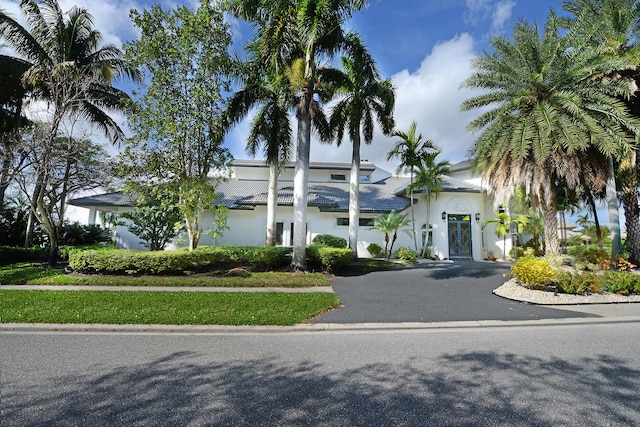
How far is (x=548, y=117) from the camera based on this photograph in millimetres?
11750

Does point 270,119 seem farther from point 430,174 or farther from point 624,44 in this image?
point 624,44

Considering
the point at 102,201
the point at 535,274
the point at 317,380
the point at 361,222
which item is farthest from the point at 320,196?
the point at 317,380

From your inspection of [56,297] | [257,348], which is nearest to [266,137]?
[56,297]

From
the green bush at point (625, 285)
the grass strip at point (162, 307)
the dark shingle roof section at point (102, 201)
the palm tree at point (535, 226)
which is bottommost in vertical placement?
the grass strip at point (162, 307)

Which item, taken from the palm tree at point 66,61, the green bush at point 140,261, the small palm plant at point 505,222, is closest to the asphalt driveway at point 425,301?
the green bush at point 140,261

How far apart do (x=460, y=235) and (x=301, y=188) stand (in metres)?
14.2

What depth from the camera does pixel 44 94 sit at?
17031mm

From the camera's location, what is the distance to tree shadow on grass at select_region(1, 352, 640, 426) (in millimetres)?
3094

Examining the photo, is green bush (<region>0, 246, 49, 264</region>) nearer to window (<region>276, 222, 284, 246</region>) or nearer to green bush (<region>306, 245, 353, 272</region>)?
window (<region>276, 222, 284, 246</region>)

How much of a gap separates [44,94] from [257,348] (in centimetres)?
2057

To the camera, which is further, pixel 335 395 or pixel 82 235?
pixel 82 235

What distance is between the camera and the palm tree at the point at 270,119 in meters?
15.6

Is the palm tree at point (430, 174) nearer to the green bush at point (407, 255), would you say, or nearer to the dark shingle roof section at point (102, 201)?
the green bush at point (407, 255)

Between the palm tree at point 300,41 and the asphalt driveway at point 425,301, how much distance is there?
3.72m
